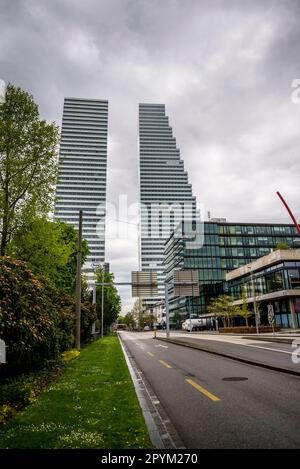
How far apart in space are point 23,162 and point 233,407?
16.4 meters

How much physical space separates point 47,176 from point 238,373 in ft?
49.0

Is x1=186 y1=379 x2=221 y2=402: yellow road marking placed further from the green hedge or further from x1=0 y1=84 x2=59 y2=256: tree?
x1=0 y1=84 x2=59 y2=256: tree

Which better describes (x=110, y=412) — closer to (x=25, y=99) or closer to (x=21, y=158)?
(x=21, y=158)

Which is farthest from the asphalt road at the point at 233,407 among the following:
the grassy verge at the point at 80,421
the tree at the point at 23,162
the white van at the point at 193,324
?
the white van at the point at 193,324

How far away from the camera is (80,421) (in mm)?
5930

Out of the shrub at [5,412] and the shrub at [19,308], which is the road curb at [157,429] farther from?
the shrub at [19,308]

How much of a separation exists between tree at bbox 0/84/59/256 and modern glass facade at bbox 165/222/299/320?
9081cm

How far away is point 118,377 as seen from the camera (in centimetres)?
1121

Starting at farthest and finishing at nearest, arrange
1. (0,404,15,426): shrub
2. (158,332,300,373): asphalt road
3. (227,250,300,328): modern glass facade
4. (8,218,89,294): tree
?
(227,250,300,328): modern glass facade → (8,218,89,294): tree → (158,332,300,373): asphalt road → (0,404,15,426): shrub

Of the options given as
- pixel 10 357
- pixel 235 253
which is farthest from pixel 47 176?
pixel 235 253

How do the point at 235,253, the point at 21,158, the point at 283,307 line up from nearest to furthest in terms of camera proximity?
the point at 21,158, the point at 283,307, the point at 235,253

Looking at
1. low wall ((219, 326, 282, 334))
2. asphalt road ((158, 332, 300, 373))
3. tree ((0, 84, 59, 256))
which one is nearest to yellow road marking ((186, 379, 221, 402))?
asphalt road ((158, 332, 300, 373))

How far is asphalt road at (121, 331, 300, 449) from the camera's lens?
5.00 meters

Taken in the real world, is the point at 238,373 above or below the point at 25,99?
below
